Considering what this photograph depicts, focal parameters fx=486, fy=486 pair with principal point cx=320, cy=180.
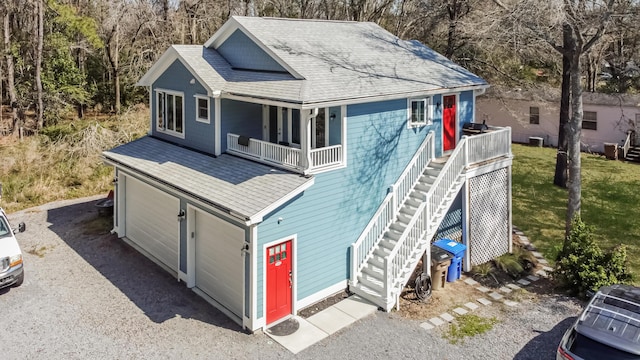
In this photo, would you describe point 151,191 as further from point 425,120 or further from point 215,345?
point 425,120

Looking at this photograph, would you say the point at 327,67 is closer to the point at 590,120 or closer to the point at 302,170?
the point at 302,170

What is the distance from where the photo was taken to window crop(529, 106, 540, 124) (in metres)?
33.4

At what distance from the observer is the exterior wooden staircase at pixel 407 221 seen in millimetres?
12969

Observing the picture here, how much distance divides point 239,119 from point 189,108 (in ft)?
6.70

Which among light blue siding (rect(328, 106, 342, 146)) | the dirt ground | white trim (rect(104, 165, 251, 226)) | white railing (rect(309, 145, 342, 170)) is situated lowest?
the dirt ground

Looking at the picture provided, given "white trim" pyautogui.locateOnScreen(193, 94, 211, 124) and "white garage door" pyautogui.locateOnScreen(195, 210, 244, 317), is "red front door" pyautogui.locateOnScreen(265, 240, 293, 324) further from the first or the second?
"white trim" pyautogui.locateOnScreen(193, 94, 211, 124)

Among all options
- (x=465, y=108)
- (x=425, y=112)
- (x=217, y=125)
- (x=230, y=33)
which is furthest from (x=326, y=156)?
(x=465, y=108)

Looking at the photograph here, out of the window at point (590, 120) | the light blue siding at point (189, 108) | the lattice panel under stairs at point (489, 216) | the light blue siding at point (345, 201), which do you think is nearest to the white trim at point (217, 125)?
the light blue siding at point (189, 108)

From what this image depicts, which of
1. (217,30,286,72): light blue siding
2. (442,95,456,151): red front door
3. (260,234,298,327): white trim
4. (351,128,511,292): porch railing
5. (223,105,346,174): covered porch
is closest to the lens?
(260,234,298,327): white trim

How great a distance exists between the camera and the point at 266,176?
41.6ft

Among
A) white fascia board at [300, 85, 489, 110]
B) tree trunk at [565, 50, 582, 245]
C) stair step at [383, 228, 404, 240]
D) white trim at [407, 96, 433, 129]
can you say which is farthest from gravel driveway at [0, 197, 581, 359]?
white trim at [407, 96, 433, 129]

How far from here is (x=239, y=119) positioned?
48.9ft

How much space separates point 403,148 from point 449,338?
585 centimetres

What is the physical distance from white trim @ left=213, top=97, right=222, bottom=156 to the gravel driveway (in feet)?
13.3
